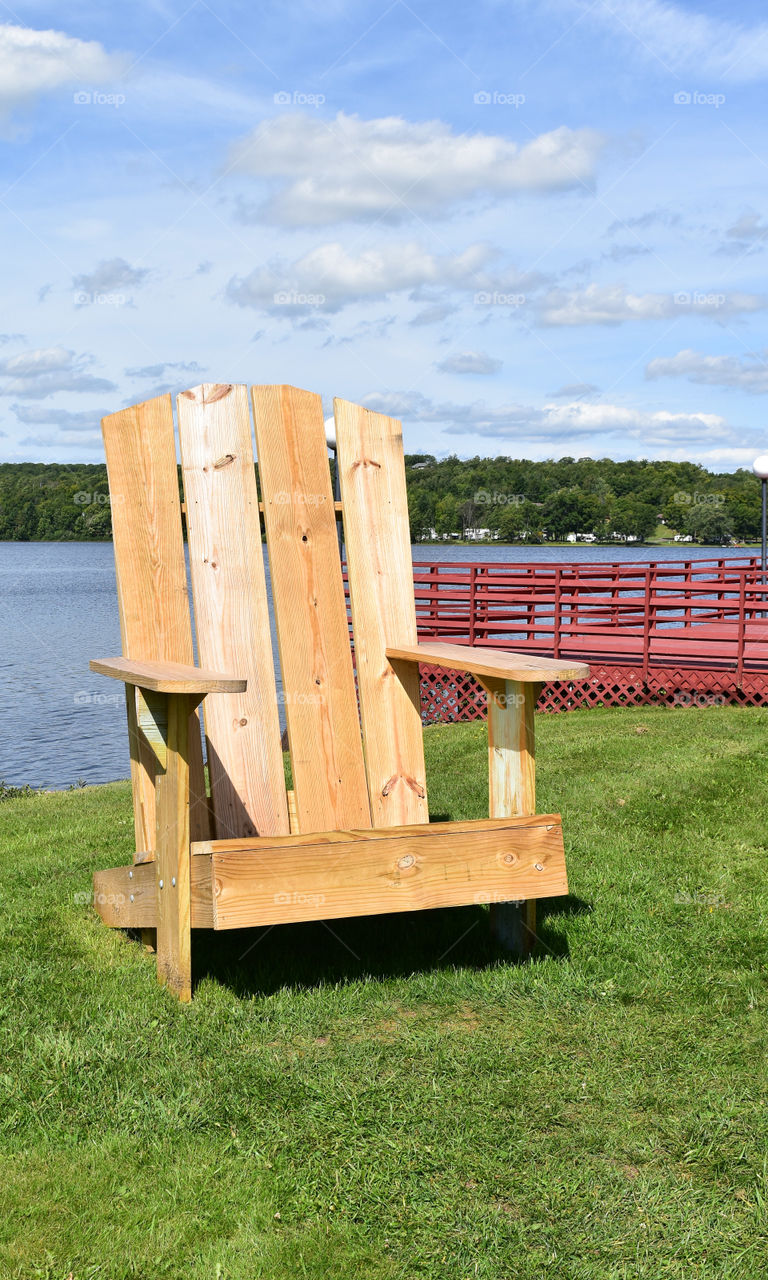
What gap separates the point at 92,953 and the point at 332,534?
1730mm

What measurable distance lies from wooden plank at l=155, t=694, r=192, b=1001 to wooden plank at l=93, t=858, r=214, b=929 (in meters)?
0.04

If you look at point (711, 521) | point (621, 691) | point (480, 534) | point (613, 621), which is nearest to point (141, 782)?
point (621, 691)

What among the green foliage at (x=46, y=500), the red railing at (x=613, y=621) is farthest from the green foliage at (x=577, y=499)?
the red railing at (x=613, y=621)

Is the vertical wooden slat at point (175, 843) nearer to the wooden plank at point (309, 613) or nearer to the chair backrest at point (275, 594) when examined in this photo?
the chair backrest at point (275, 594)

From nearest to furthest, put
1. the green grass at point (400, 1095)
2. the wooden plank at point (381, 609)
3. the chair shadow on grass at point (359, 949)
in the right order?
1. the green grass at point (400, 1095)
2. the chair shadow on grass at point (359, 949)
3. the wooden plank at point (381, 609)

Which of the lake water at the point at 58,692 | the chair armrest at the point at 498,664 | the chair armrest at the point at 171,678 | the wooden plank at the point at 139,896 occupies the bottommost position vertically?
the lake water at the point at 58,692

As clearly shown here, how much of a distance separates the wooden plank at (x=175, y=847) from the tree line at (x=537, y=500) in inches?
1457

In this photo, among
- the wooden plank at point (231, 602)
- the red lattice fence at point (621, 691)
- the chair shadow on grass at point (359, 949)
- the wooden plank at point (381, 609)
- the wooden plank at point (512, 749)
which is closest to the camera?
the wooden plank at point (512, 749)

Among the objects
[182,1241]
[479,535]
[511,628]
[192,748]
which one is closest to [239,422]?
[192,748]

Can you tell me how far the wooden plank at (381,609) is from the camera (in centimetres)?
397

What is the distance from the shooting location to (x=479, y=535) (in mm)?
66500

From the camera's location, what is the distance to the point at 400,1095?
9.23ft

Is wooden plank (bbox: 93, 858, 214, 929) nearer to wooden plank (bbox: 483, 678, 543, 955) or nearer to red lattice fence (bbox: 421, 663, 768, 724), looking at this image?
wooden plank (bbox: 483, 678, 543, 955)

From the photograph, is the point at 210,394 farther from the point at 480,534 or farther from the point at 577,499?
the point at 480,534
